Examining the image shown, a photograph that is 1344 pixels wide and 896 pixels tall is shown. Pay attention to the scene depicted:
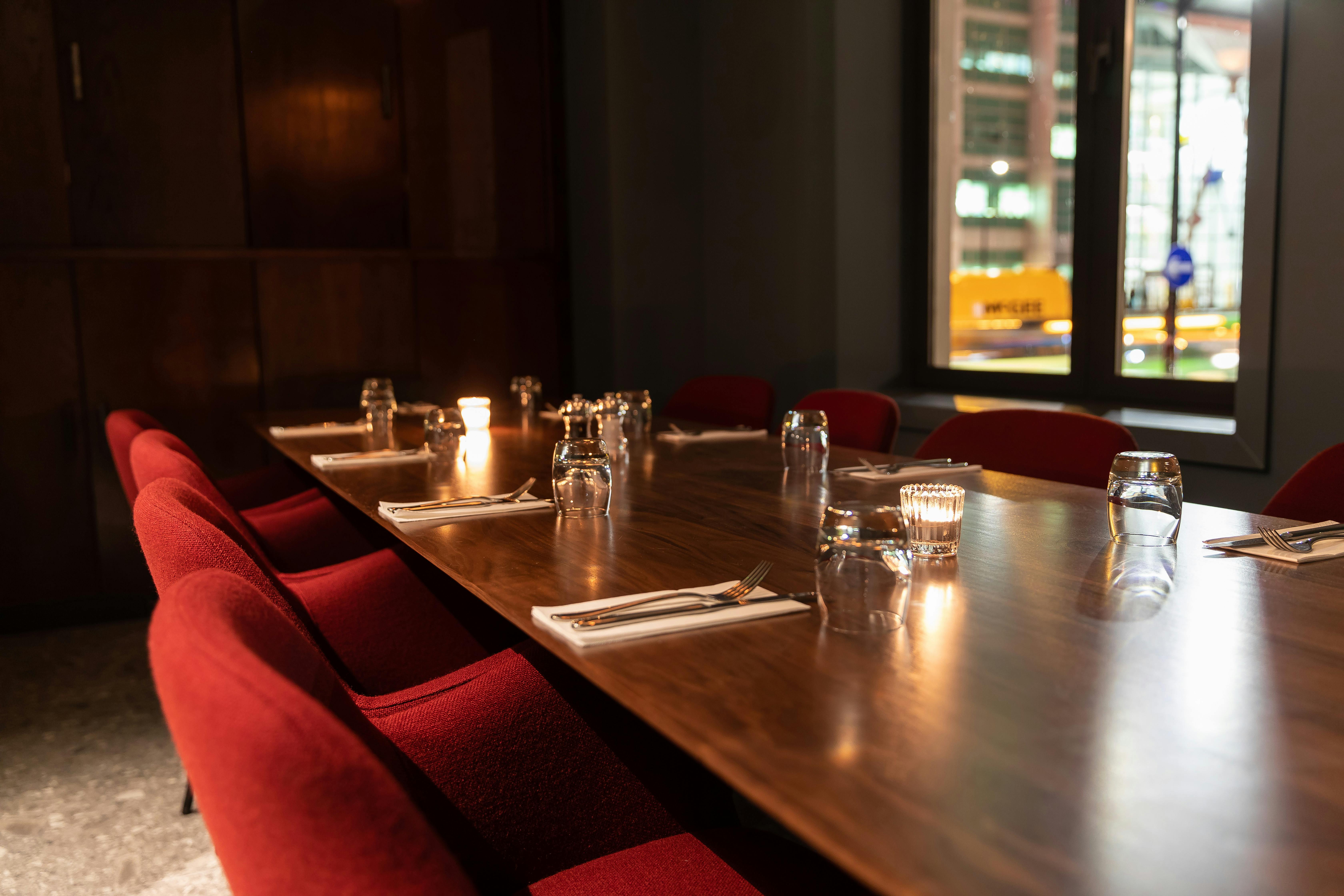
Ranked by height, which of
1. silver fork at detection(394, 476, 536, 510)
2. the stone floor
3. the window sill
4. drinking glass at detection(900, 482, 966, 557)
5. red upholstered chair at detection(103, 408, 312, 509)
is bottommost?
the stone floor

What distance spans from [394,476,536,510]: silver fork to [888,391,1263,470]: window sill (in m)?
1.10

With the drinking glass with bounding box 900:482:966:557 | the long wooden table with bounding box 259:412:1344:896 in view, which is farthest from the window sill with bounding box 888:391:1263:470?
the long wooden table with bounding box 259:412:1344:896

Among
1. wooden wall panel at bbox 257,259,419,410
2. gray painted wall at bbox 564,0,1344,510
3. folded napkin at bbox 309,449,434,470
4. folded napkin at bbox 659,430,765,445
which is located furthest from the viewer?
wooden wall panel at bbox 257,259,419,410

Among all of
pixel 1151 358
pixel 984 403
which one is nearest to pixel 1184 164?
pixel 1151 358

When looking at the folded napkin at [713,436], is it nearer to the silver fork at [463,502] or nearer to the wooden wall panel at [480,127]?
the silver fork at [463,502]

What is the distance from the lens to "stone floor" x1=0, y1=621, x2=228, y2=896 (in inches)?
87.0

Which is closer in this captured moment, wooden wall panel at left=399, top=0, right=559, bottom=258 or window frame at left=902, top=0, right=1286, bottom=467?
window frame at left=902, top=0, right=1286, bottom=467

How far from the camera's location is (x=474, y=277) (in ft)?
15.3

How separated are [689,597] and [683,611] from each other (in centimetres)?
5

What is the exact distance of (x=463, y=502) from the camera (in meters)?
1.73

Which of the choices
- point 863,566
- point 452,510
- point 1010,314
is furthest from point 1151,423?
point 863,566

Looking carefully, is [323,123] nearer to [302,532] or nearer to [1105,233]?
[302,532]

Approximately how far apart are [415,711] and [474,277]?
360 cm

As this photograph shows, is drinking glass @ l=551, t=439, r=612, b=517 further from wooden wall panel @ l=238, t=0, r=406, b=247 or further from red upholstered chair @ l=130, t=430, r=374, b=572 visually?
wooden wall panel @ l=238, t=0, r=406, b=247
